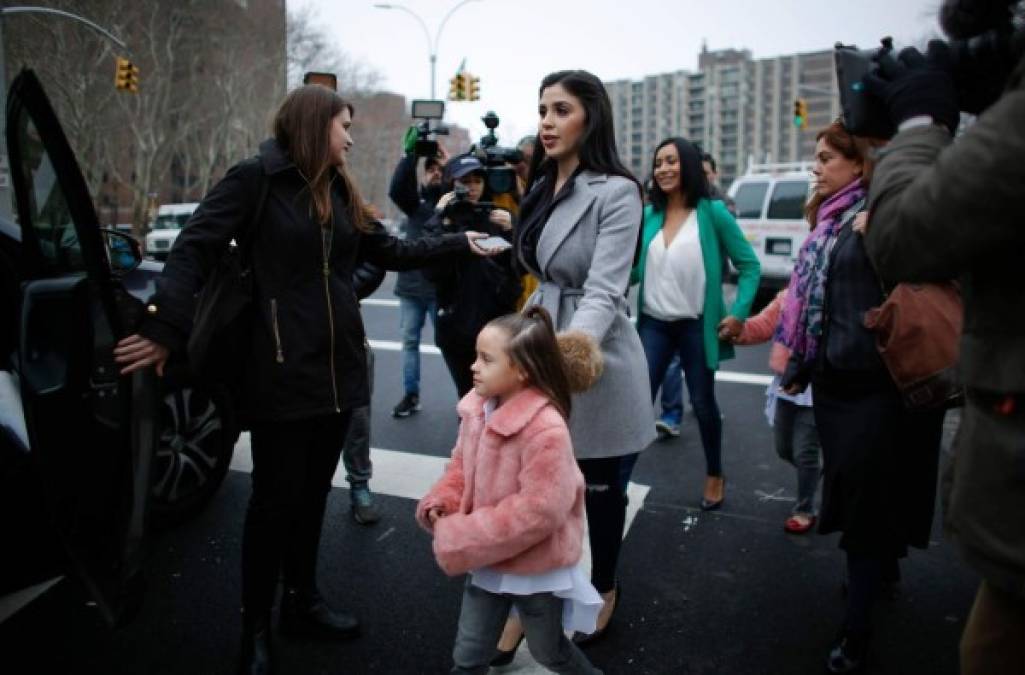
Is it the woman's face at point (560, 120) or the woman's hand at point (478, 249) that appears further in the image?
the woman's hand at point (478, 249)

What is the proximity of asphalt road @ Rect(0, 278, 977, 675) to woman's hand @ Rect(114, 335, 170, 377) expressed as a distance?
1158mm

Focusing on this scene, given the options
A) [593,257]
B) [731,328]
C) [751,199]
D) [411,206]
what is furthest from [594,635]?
[751,199]

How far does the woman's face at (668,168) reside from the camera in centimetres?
412

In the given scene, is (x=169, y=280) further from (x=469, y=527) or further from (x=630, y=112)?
(x=630, y=112)

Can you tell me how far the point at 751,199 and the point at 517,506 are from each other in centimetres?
1234

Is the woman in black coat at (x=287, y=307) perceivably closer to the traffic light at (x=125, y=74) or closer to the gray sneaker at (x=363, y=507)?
the gray sneaker at (x=363, y=507)

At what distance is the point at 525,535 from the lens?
6.56 ft

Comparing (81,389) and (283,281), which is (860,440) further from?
(81,389)

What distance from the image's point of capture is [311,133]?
2.58m

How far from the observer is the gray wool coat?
2.52 m

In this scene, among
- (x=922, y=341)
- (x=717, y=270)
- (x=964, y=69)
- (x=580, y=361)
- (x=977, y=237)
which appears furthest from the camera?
(x=717, y=270)

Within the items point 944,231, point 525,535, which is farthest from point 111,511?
point 944,231

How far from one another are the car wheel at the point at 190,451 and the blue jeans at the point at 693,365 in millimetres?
2207

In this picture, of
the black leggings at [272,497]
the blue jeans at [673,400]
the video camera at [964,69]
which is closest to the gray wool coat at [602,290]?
the black leggings at [272,497]
